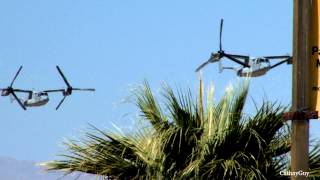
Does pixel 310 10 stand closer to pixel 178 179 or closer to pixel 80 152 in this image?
pixel 178 179

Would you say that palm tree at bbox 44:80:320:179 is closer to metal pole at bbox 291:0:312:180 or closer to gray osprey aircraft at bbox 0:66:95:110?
metal pole at bbox 291:0:312:180

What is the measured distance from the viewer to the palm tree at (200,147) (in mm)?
8180

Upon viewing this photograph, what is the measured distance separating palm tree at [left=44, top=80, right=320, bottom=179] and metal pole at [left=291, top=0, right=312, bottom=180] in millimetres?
3378

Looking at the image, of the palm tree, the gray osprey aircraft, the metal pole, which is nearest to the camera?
the metal pole

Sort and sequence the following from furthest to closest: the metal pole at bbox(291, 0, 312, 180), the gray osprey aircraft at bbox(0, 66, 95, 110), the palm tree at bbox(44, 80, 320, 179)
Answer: the gray osprey aircraft at bbox(0, 66, 95, 110) → the palm tree at bbox(44, 80, 320, 179) → the metal pole at bbox(291, 0, 312, 180)

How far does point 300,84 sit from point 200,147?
3.72 m

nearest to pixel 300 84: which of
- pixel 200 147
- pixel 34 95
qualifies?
pixel 200 147

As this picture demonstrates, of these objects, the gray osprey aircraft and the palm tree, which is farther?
the gray osprey aircraft

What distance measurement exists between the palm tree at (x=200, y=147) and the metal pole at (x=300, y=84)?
338 centimetres

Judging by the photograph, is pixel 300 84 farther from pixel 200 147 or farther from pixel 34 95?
pixel 34 95

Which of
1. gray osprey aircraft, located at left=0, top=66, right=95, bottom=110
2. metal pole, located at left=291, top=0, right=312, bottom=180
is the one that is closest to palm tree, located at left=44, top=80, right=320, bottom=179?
metal pole, located at left=291, top=0, right=312, bottom=180

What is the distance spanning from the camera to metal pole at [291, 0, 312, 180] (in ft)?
15.1

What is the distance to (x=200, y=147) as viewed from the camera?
8.30m

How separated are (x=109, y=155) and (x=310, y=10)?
4.20 metres
